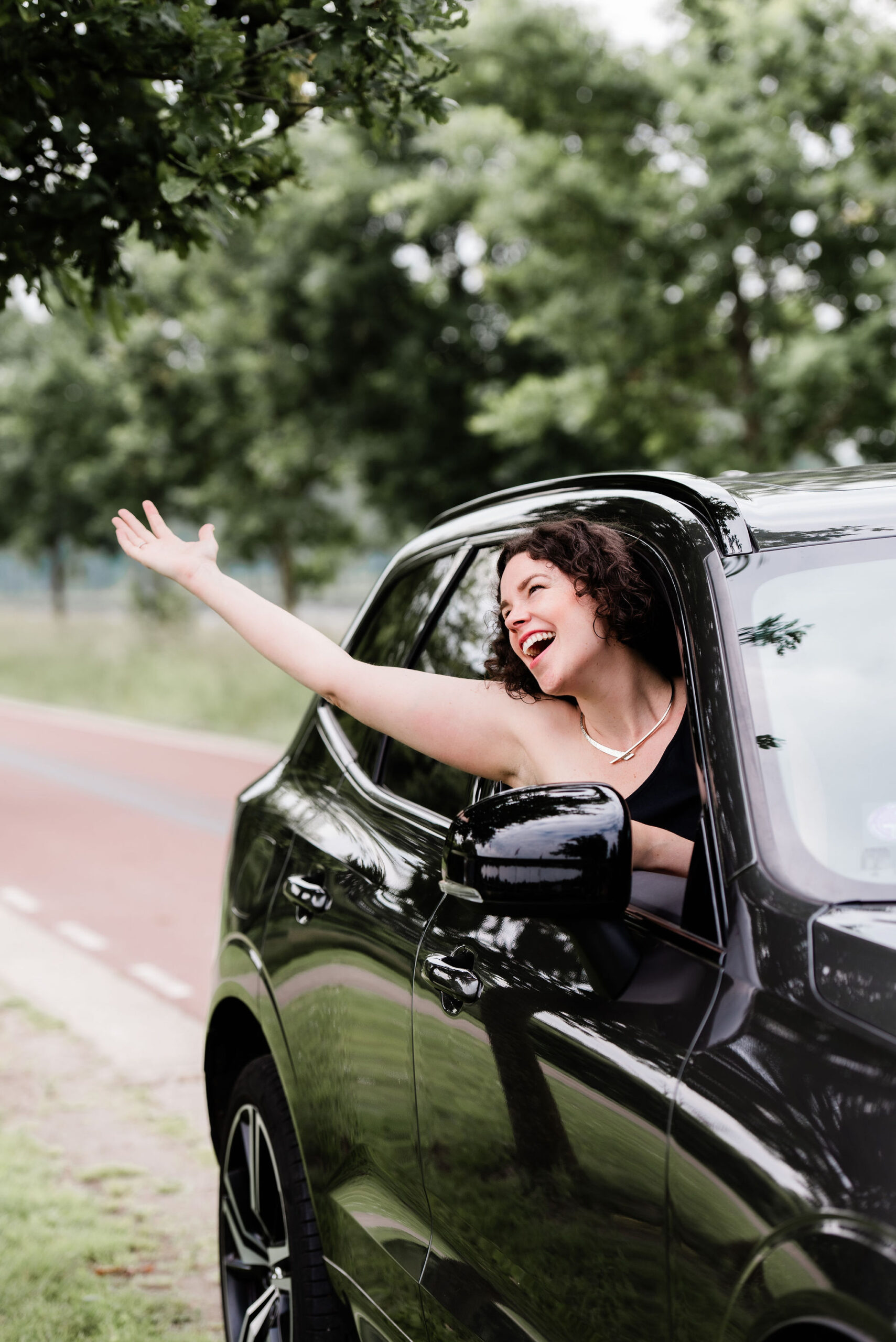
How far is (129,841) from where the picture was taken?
39.4ft

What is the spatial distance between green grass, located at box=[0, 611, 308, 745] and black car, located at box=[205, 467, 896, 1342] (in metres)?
13.5

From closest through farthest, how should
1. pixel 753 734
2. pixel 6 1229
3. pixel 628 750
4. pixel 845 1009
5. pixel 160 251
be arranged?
1. pixel 845 1009
2. pixel 753 734
3. pixel 628 750
4. pixel 160 251
5. pixel 6 1229

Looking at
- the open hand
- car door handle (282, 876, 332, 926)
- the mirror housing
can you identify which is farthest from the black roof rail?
car door handle (282, 876, 332, 926)

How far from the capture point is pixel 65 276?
4.26 metres

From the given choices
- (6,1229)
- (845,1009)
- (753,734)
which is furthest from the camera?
(6,1229)

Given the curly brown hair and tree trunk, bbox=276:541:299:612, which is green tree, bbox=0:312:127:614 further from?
the curly brown hair

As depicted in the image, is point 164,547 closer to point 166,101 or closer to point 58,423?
point 166,101

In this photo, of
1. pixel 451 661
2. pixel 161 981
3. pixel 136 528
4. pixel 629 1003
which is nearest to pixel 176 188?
pixel 136 528

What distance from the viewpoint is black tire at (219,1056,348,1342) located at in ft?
9.64

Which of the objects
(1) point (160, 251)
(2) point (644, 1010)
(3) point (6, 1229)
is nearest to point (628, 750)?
(2) point (644, 1010)

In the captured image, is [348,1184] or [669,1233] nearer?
[669,1233]

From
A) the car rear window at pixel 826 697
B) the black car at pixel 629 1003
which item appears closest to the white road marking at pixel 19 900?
the black car at pixel 629 1003

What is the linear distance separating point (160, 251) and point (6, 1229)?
2.84 metres

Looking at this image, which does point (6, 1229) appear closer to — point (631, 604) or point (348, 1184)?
point (348, 1184)
